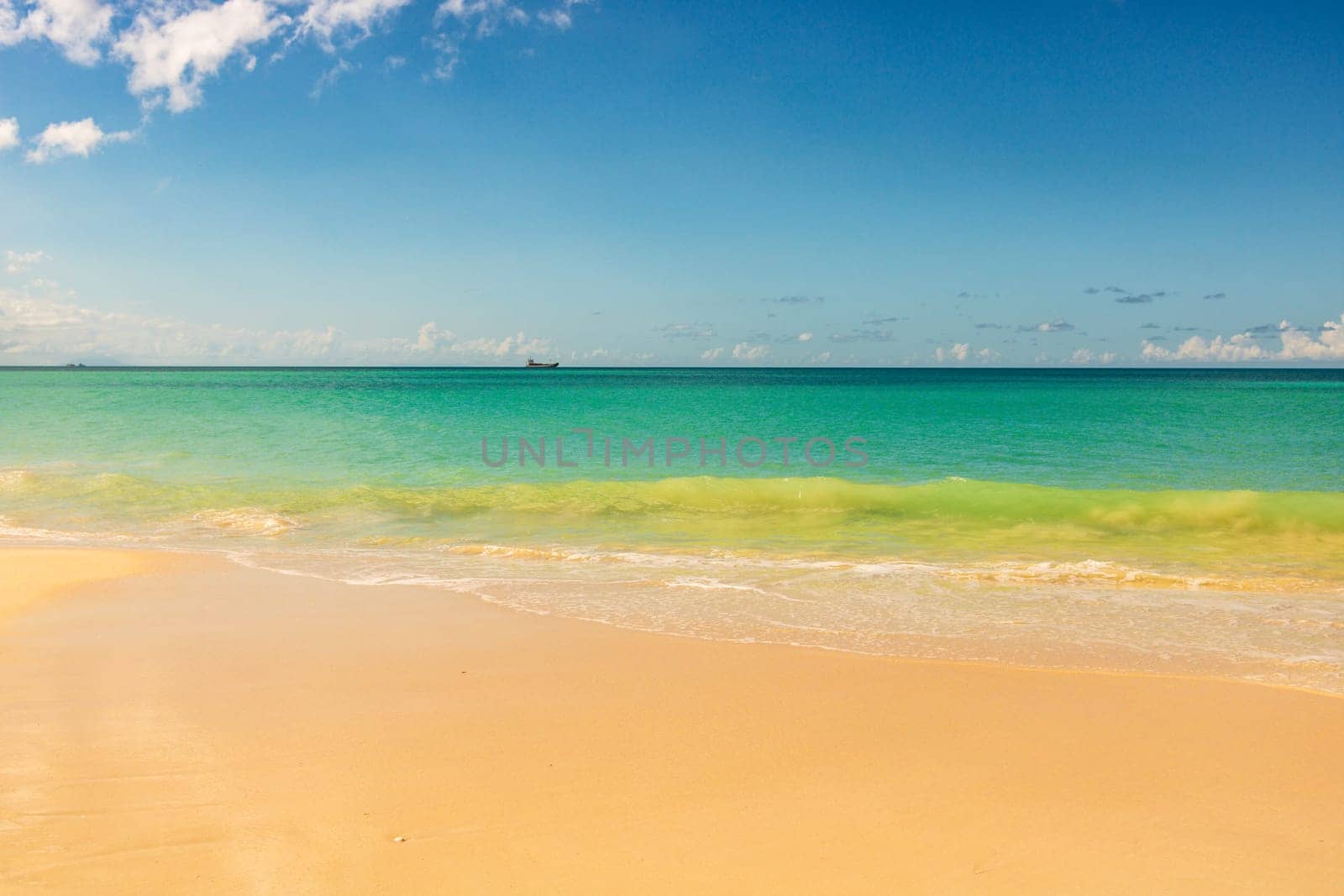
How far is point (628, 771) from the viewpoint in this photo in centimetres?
436

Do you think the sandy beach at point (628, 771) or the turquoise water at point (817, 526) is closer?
the sandy beach at point (628, 771)

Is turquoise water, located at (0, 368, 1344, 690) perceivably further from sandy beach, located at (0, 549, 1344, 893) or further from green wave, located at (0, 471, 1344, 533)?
sandy beach, located at (0, 549, 1344, 893)

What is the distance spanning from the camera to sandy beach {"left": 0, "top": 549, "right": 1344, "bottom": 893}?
346 centimetres

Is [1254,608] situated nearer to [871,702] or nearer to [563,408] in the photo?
[871,702]

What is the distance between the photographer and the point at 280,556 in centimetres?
1081

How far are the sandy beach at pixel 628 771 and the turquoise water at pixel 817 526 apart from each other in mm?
1226

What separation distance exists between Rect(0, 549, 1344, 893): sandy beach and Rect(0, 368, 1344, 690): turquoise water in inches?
48.3

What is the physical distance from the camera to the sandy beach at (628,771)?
346 centimetres

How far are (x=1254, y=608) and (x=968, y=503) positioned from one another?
8093 millimetres

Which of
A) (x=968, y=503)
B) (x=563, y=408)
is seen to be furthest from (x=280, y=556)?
(x=563, y=408)

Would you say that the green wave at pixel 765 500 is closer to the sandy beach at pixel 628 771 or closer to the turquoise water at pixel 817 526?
the turquoise water at pixel 817 526

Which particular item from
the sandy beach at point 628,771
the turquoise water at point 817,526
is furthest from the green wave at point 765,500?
the sandy beach at point 628,771

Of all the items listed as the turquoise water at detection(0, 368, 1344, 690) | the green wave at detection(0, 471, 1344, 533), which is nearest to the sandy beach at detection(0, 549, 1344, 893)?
the turquoise water at detection(0, 368, 1344, 690)

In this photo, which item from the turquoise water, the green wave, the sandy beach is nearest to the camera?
the sandy beach
